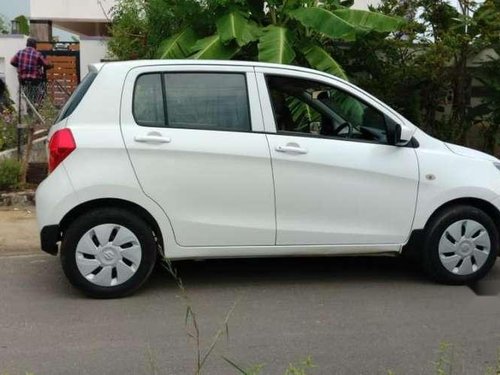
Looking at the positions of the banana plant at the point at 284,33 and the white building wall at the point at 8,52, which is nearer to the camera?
the banana plant at the point at 284,33

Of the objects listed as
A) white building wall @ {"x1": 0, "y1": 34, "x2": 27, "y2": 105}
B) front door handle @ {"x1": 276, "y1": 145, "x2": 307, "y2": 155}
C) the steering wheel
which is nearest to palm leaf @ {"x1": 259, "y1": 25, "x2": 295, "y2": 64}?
the steering wheel

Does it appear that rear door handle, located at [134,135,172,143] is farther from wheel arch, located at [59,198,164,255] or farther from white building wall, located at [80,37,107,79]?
white building wall, located at [80,37,107,79]

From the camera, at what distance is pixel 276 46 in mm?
8453

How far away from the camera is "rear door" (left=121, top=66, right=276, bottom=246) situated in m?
5.07

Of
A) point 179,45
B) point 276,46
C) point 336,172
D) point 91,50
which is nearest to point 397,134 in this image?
point 336,172

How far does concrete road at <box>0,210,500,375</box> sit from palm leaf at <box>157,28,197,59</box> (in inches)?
145

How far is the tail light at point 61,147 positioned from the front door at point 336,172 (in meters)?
1.54

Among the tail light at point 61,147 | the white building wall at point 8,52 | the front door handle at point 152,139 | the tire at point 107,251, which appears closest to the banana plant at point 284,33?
the front door handle at point 152,139

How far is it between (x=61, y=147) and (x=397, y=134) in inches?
105

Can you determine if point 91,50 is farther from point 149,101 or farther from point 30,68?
point 149,101

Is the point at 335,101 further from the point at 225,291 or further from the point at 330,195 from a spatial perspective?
the point at 225,291

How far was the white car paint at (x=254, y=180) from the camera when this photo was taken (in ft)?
16.5

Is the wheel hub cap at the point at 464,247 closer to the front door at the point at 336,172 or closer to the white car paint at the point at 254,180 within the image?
the white car paint at the point at 254,180

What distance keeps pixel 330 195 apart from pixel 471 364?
1768mm
